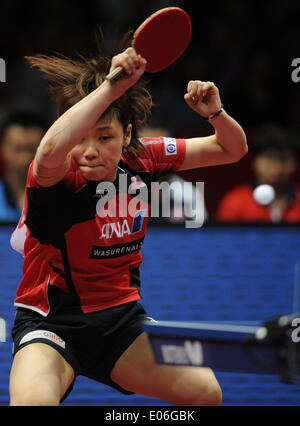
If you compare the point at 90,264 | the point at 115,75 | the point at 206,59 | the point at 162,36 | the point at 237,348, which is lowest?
the point at 237,348

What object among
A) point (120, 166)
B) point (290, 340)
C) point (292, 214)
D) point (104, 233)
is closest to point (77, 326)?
point (104, 233)

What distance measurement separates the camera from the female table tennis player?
247 centimetres

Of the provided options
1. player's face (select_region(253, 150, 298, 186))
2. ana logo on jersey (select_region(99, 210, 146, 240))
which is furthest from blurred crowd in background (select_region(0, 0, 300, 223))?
ana logo on jersey (select_region(99, 210, 146, 240))

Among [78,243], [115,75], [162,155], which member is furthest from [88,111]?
[162,155]

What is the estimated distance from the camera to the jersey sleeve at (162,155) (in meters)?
2.85

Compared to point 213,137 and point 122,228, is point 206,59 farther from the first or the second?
point 122,228

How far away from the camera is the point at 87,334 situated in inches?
103

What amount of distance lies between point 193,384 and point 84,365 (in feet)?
1.30

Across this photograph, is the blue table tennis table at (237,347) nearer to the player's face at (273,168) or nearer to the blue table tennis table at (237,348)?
the blue table tennis table at (237,348)

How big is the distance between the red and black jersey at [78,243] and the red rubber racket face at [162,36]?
1.44ft

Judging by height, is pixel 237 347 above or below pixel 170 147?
below

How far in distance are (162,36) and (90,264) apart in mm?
823

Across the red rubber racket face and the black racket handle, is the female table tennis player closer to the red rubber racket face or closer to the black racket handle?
the red rubber racket face

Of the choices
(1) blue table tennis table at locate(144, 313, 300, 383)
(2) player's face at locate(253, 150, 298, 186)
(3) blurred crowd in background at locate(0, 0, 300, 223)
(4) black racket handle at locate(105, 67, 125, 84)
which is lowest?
(1) blue table tennis table at locate(144, 313, 300, 383)
